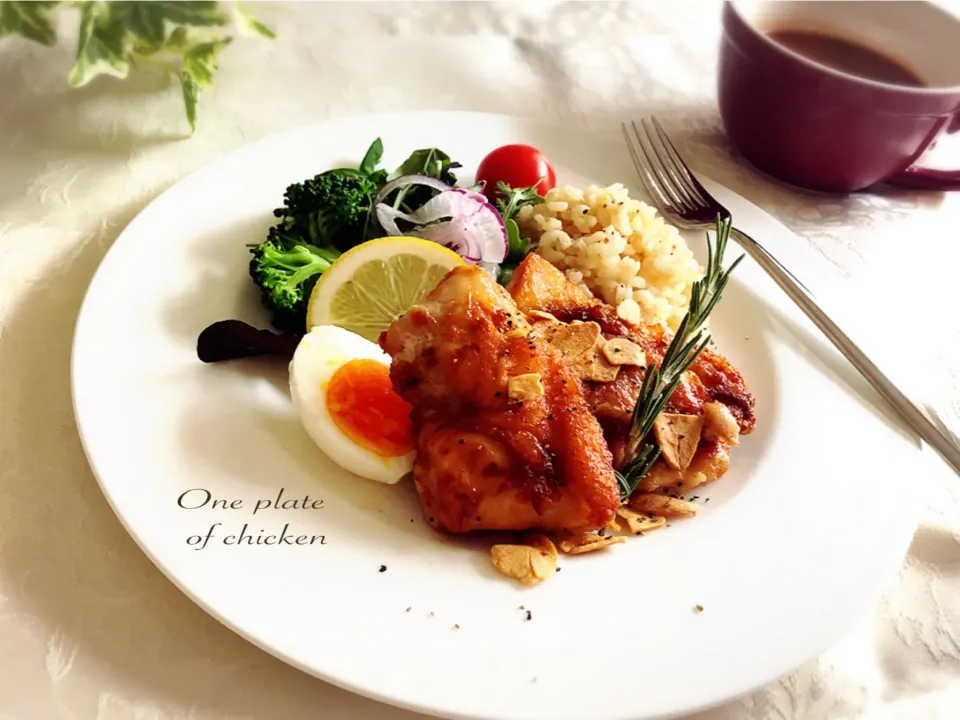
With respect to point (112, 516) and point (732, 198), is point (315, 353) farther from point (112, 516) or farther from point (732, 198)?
point (732, 198)

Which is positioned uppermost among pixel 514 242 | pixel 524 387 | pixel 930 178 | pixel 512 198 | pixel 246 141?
pixel 930 178

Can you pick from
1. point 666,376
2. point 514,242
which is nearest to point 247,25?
point 514,242

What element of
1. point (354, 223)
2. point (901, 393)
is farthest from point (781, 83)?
point (354, 223)

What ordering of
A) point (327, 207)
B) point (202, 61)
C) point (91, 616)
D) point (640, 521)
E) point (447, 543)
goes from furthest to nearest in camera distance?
point (202, 61), point (327, 207), point (640, 521), point (447, 543), point (91, 616)

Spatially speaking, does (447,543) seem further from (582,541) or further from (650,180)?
(650,180)

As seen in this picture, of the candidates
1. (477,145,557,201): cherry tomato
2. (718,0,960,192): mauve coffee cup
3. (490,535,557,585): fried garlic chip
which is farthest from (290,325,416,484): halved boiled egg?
(718,0,960,192): mauve coffee cup

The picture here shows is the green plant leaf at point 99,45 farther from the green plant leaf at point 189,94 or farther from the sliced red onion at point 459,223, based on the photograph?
the sliced red onion at point 459,223

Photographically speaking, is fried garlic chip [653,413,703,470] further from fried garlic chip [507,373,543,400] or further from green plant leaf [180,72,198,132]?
green plant leaf [180,72,198,132]
